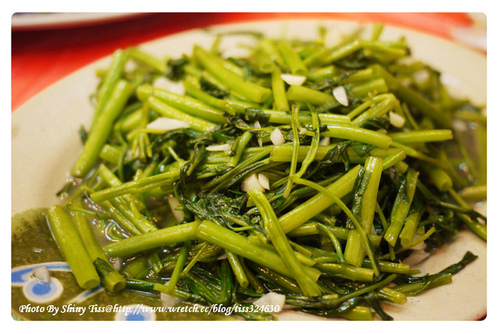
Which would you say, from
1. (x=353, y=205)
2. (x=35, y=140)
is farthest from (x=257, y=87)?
(x=35, y=140)

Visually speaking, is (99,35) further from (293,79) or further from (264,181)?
(264,181)

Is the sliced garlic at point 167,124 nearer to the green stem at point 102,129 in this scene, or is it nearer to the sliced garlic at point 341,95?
the green stem at point 102,129

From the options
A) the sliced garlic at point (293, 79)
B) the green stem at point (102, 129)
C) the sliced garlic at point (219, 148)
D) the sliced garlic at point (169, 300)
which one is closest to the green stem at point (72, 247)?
the sliced garlic at point (169, 300)

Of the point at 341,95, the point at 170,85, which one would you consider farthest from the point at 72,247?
the point at 341,95

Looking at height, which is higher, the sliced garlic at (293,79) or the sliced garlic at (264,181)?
the sliced garlic at (293,79)

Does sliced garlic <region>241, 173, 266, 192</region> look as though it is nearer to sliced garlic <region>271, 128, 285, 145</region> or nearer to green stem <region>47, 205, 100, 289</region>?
sliced garlic <region>271, 128, 285, 145</region>

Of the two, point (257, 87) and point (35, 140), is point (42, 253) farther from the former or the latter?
point (257, 87)
